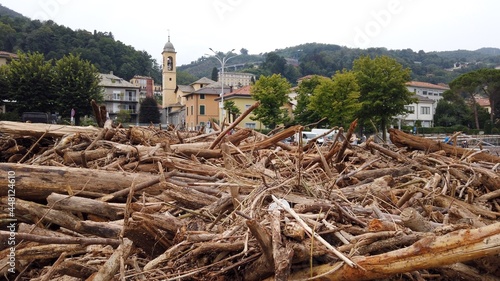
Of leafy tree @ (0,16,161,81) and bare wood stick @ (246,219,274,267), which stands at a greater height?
leafy tree @ (0,16,161,81)

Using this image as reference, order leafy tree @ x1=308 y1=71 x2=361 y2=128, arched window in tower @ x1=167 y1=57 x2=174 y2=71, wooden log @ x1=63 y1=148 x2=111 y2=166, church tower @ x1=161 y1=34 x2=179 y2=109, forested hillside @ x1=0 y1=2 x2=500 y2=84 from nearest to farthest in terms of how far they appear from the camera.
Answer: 1. wooden log @ x1=63 y1=148 x2=111 y2=166
2. leafy tree @ x1=308 y1=71 x2=361 y2=128
3. forested hillside @ x1=0 y1=2 x2=500 y2=84
4. church tower @ x1=161 y1=34 x2=179 y2=109
5. arched window in tower @ x1=167 y1=57 x2=174 y2=71

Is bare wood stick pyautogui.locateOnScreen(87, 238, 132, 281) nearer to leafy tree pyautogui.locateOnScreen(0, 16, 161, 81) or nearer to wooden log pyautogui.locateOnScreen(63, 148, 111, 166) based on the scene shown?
wooden log pyautogui.locateOnScreen(63, 148, 111, 166)

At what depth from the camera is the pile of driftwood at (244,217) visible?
182 cm

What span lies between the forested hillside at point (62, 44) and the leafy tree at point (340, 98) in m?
43.9

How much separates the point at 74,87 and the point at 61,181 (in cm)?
3775

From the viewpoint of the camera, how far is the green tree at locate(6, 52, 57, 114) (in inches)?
1455

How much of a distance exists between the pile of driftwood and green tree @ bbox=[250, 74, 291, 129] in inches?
1242

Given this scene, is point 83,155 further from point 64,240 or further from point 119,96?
point 119,96

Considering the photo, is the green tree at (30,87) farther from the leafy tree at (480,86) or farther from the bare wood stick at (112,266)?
the leafy tree at (480,86)

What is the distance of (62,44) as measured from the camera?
7662 cm

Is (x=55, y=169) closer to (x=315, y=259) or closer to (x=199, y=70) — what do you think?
(x=315, y=259)

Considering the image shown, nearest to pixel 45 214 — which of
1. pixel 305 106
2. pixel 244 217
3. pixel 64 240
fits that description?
pixel 64 240

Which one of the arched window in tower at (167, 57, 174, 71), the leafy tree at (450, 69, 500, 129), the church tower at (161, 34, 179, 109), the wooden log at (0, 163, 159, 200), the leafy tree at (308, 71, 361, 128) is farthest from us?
the arched window in tower at (167, 57, 174, 71)

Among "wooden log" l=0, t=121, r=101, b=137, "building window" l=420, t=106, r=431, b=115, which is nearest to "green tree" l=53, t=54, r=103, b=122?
"wooden log" l=0, t=121, r=101, b=137
